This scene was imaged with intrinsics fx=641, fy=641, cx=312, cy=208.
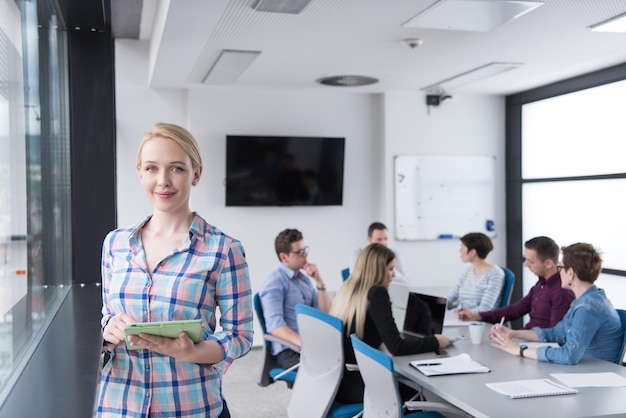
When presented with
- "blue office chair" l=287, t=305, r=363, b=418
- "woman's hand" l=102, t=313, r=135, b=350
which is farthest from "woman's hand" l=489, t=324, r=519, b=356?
"woman's hand" l=102, t=313, r=135, b=350

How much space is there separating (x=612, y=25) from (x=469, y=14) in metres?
1.14

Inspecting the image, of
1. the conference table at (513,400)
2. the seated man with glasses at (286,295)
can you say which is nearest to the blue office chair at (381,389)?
the conference table at (513,400)

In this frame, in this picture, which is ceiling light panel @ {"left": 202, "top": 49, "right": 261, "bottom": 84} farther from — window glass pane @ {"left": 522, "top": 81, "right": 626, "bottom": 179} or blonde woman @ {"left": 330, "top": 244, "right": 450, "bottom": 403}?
window glass pane @ {"left": 522, "top": 81, "right": 626, "bottom": 179}

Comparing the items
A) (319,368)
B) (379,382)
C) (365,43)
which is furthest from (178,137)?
(365,43)

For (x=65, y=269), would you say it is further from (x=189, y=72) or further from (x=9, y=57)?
(x=189, y=72)

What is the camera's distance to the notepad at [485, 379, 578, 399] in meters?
2.67

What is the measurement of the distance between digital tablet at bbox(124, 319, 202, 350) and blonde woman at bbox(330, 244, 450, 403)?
1.97m

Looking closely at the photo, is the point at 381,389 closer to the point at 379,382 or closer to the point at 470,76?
the point at 379,382

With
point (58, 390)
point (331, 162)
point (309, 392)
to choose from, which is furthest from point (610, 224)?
point (58, 390)

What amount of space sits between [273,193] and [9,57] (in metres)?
5.06

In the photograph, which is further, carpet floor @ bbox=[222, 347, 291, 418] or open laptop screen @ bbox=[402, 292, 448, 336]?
carpet floor @ bbox=[222, 347, 291, 418]

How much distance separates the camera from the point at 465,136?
721 cm

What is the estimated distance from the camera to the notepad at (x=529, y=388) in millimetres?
2670

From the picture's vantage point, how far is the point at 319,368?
3.54m
